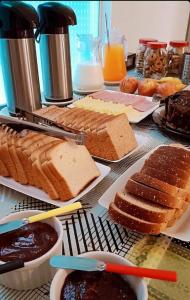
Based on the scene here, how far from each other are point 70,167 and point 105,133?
A: 202mm

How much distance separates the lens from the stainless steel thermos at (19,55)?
91cm

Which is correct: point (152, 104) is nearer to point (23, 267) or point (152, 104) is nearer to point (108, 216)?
point (108, 216)

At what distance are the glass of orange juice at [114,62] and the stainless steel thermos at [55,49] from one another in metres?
0.37

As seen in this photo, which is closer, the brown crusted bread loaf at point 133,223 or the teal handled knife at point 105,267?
the teal handled knife at point 105,267

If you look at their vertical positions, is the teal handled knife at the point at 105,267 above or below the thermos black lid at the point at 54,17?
below

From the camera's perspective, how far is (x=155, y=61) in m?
1.54

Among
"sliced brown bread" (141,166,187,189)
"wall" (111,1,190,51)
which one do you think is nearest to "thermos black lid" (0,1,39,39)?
"sliced brown bread" (141,166,187,189)

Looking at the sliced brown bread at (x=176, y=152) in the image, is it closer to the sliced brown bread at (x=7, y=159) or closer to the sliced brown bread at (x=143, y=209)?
the sliced brown bread at (x=143, y=209)

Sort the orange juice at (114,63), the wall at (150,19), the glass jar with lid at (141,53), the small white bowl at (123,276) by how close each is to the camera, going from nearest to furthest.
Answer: the small white bowl at (123,276)
the orange juice at (114,63)
the glass jar with lid at (141,53)
the wall at (150,19)

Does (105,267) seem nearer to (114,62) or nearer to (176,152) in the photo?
(176,152)

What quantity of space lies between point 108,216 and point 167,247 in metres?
0.14

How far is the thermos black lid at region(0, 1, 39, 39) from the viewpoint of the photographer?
2.96 feet

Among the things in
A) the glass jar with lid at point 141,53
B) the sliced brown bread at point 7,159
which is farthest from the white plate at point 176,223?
the glass jar with lid at point 141,53

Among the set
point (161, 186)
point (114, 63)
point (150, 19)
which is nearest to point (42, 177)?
point (161, 186)
